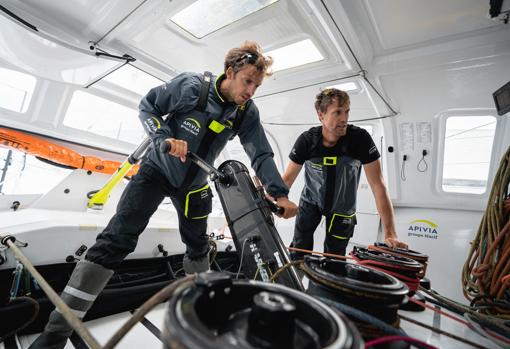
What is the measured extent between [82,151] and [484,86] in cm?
465

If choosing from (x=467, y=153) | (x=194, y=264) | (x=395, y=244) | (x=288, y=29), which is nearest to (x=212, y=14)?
(x=288, y=29)

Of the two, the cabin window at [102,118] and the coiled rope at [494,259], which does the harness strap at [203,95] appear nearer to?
the coiled rope at [494,259]

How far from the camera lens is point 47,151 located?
2.77 meters

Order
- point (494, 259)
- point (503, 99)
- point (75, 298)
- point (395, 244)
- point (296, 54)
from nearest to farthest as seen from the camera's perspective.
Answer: point (494, 259) → point (75, 298) → point (395, 244) → point (503, 99) → point (296, 54)

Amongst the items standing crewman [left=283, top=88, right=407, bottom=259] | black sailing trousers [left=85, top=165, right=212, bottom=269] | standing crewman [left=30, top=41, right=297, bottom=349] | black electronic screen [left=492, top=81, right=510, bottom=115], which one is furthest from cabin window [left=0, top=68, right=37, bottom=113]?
black electronic screen [left=492, top=81, right=510, bottom=115]

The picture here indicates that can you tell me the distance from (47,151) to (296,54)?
9.25 ft

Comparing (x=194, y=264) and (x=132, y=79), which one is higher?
(x=132, y=79)

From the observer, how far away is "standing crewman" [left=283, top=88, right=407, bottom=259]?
2066mm

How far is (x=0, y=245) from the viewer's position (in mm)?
1403

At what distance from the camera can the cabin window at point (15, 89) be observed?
8.80ft

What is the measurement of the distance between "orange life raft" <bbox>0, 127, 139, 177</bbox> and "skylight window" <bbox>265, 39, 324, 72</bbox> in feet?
7.78

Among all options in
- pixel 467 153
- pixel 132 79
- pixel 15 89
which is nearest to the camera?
pixel 15 89

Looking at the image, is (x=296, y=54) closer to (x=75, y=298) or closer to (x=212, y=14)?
(x=212, y=14)

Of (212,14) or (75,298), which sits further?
(212,14)
